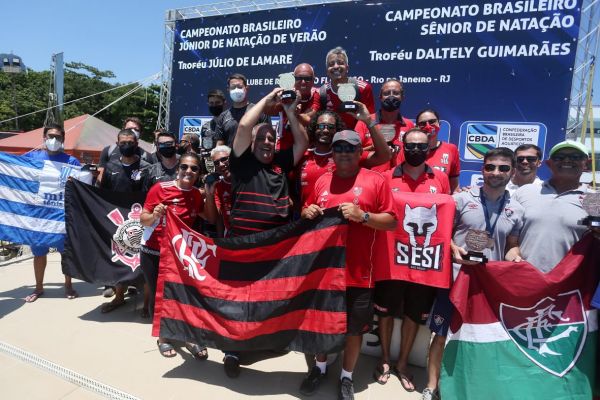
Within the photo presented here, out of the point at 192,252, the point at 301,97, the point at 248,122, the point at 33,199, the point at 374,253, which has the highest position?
the point at 301,97

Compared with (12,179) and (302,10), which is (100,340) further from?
(302,10)

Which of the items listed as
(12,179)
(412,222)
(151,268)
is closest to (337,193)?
(412,222)

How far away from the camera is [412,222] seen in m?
3.00

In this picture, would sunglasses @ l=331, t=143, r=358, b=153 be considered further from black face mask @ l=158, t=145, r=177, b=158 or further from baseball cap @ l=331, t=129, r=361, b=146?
black face mask @ l=158, t=145, r=177, b=158

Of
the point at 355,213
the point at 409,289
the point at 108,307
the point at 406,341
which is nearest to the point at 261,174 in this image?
the point at 355,213

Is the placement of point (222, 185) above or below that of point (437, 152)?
below

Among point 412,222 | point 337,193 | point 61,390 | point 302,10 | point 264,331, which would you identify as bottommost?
point 61,390

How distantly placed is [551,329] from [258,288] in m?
2.08

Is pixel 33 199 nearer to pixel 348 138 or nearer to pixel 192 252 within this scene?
pixel 192 252

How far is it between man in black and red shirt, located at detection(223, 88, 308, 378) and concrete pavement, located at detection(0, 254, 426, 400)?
1.30m

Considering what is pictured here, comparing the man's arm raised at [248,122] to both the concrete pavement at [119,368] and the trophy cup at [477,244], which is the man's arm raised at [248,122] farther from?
the concrete pavement at [119,368]

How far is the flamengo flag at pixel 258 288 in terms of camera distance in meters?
2.80

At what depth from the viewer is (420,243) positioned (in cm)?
299

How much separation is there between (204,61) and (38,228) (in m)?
4.50
